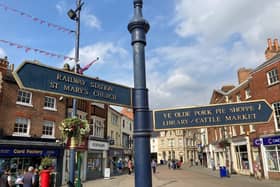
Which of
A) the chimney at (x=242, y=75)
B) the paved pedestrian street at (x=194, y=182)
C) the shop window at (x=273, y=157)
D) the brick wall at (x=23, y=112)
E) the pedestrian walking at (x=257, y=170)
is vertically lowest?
the paved pedestrian street at (x=194, y=182)

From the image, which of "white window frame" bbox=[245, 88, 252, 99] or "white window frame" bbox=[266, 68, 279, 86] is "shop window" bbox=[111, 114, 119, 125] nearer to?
"white window frame" bbox=[245, 88, 252, 99]

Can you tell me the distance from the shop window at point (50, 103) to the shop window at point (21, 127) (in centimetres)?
203

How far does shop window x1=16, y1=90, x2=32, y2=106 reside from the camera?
57.5ft

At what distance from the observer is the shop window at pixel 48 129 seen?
1877 cm

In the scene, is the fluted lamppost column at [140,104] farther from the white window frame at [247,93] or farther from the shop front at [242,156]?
the shop front at [242,156]

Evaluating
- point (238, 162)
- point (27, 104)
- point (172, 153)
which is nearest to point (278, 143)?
point (238, 162)

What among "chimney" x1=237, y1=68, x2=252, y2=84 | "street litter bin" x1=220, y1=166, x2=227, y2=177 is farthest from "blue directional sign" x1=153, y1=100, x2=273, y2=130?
"chimney" x1=237, y1=68, x2=252, y2=84

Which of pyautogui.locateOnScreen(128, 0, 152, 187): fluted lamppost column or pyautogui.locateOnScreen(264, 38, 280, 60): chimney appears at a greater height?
pyautogui.locateOnScreen(264, 38, 280, 60): chimney

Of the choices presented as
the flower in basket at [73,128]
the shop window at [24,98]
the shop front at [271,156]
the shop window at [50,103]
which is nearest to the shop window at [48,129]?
the shop window at [50,103]

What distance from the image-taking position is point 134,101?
317 centimetres

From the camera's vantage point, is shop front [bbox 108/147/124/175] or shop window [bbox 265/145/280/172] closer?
shop window [bbox 265/145/280/172]

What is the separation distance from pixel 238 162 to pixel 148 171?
25204mm

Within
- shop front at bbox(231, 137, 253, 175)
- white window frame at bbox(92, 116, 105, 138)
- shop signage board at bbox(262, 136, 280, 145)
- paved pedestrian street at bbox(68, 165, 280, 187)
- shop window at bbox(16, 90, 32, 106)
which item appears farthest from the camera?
white window frame at bbox(92, 116, 105, 138)

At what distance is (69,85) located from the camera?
2.84 m
